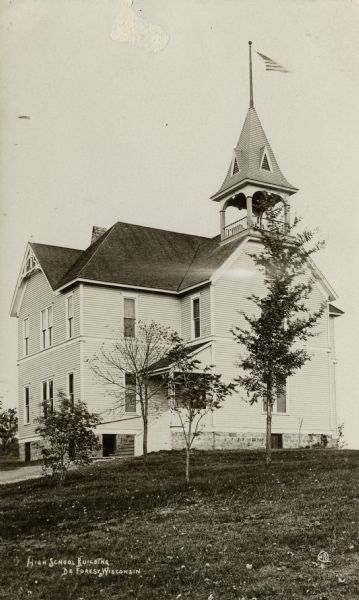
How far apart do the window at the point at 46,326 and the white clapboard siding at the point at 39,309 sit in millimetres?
227

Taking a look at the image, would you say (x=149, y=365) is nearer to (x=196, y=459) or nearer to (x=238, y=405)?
(x=238, y=405)

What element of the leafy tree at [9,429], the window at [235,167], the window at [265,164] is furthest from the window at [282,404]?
the leafy tree at [9,429]

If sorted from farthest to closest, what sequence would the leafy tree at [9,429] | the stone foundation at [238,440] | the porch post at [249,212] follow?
the leafy tree at [9,429] < the porch post at [249,212] < the stone foundation at [238,440]

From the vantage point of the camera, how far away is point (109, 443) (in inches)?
1167

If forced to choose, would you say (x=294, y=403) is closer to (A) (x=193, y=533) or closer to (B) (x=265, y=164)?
(B) (x=265, y=164)

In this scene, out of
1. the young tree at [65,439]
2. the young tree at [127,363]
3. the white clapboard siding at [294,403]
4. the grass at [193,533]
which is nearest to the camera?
the grass at [193,533]

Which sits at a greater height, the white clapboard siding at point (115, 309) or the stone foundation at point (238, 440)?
the white clapboard siding at point (115, 309)

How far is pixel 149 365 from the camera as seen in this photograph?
29.5 meters

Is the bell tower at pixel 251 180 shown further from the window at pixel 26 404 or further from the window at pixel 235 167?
the window at pixel 26 404

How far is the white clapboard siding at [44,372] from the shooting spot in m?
29.8

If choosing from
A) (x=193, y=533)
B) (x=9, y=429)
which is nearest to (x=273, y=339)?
(x=193, y=533)

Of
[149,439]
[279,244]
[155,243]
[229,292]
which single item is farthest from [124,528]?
[155,243]

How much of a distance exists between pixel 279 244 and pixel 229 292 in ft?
27.1

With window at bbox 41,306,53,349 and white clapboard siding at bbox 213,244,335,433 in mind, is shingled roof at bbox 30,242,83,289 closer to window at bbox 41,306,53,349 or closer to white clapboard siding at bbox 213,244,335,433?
window at bbox 41,306,53,349
